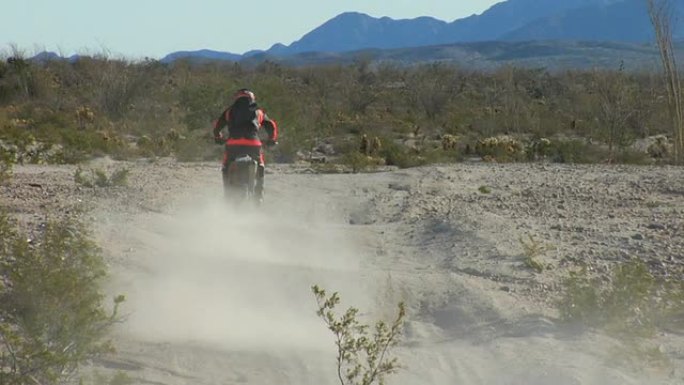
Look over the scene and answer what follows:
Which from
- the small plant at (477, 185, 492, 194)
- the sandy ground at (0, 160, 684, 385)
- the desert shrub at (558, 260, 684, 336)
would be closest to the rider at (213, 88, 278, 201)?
the sandy ground at (0, 160, 684, 385)

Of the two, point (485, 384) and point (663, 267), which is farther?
point (663, 267)

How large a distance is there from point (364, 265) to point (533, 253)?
5.11 ft

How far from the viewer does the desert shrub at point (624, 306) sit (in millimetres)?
6695

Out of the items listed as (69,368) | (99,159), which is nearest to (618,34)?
(99,159)

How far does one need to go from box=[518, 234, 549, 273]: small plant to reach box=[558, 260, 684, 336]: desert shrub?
986 mm

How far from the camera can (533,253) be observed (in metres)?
8.57

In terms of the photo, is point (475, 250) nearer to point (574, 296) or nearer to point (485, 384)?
point (574, 296)

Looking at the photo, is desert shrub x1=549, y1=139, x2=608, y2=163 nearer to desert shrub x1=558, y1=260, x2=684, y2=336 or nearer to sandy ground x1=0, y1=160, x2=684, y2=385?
sandy ground x1=0, y1=160, x2=684, y2=385

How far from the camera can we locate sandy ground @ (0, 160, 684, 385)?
5848 mm

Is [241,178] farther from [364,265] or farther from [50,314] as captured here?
[50,314]

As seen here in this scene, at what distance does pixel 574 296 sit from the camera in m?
6.96

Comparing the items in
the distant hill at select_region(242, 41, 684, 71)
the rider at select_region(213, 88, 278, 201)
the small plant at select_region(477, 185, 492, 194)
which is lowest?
the distant hill at select_region(242, 41, 684, 71)

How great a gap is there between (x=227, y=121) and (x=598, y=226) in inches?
172

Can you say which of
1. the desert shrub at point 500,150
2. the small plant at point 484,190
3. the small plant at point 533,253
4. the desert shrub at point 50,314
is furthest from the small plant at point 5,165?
the desert shrub at point 500,150
